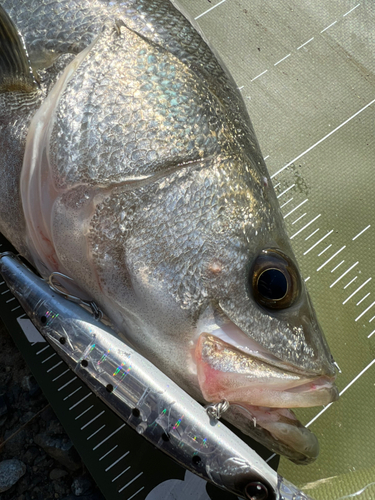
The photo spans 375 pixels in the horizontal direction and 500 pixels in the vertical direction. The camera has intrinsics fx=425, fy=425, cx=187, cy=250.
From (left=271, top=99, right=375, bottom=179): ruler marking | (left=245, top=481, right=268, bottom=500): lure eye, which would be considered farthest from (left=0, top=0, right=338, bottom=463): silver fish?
(left=271, top=99, right=375, bottom=179): ruler marking

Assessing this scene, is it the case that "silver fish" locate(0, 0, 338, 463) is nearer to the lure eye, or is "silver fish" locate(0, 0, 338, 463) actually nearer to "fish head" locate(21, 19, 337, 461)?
"fish head" locate(21, 19, 337, 461)

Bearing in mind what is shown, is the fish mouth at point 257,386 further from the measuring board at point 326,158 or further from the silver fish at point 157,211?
the measuring board at point 326,158

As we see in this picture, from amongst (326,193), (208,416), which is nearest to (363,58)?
(326,193)

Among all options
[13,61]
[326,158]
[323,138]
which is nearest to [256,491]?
[13,61]

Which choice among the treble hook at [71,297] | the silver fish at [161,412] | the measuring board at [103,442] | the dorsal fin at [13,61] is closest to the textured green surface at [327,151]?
the measuring board at [103,442]

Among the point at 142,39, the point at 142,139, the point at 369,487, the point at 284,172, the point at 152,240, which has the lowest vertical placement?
the point at 369,487

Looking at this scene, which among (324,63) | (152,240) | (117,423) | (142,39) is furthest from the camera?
(324,63)

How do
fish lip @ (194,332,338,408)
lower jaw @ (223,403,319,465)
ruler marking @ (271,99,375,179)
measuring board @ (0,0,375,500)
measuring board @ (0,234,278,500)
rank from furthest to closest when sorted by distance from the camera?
1. ruler marking @ (271,99,375,179)
2. measuring board @ (0,0,375,500)
3. measuring board @ (0,234,278,500)
4. lower jaw @ (223,403,319,465)
5. fish lip @ (194,332,338,408)

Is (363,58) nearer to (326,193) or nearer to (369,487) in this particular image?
(326,193)
